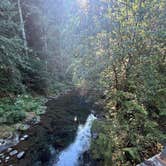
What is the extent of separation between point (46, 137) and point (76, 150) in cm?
145

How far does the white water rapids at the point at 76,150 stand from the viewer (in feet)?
20.8

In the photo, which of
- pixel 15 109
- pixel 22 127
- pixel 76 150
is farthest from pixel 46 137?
pixel 15 109

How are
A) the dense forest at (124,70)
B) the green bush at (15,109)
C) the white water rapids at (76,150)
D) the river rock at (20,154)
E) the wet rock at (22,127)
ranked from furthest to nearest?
the green bush at (15,109), the wet rock at (22,127), the river rock at (20,154), the white water rapids at (76,150), the dense forest at (124,70)

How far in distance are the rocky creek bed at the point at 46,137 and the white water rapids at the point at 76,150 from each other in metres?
0.25

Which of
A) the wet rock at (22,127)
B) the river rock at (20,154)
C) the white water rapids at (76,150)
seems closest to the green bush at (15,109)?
the wet rock at (22,127)

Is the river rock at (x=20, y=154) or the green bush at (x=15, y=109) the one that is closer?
the river rock at (x=20, y=154)

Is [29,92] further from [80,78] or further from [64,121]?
[80,78]

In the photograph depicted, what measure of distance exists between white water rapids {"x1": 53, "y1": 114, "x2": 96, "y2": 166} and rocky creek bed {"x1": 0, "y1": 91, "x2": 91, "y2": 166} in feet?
0.83

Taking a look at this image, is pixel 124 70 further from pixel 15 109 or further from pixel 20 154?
pixel 15 109

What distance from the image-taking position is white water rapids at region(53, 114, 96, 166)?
20.8 ft

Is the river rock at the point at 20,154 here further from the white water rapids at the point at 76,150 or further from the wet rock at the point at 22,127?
the wet rock at the point at 22,127

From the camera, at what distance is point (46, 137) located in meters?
8.00

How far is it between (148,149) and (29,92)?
34.0 feet

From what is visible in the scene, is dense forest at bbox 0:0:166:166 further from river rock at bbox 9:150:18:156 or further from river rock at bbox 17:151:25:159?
river rock at bbox 17:151:25:159
